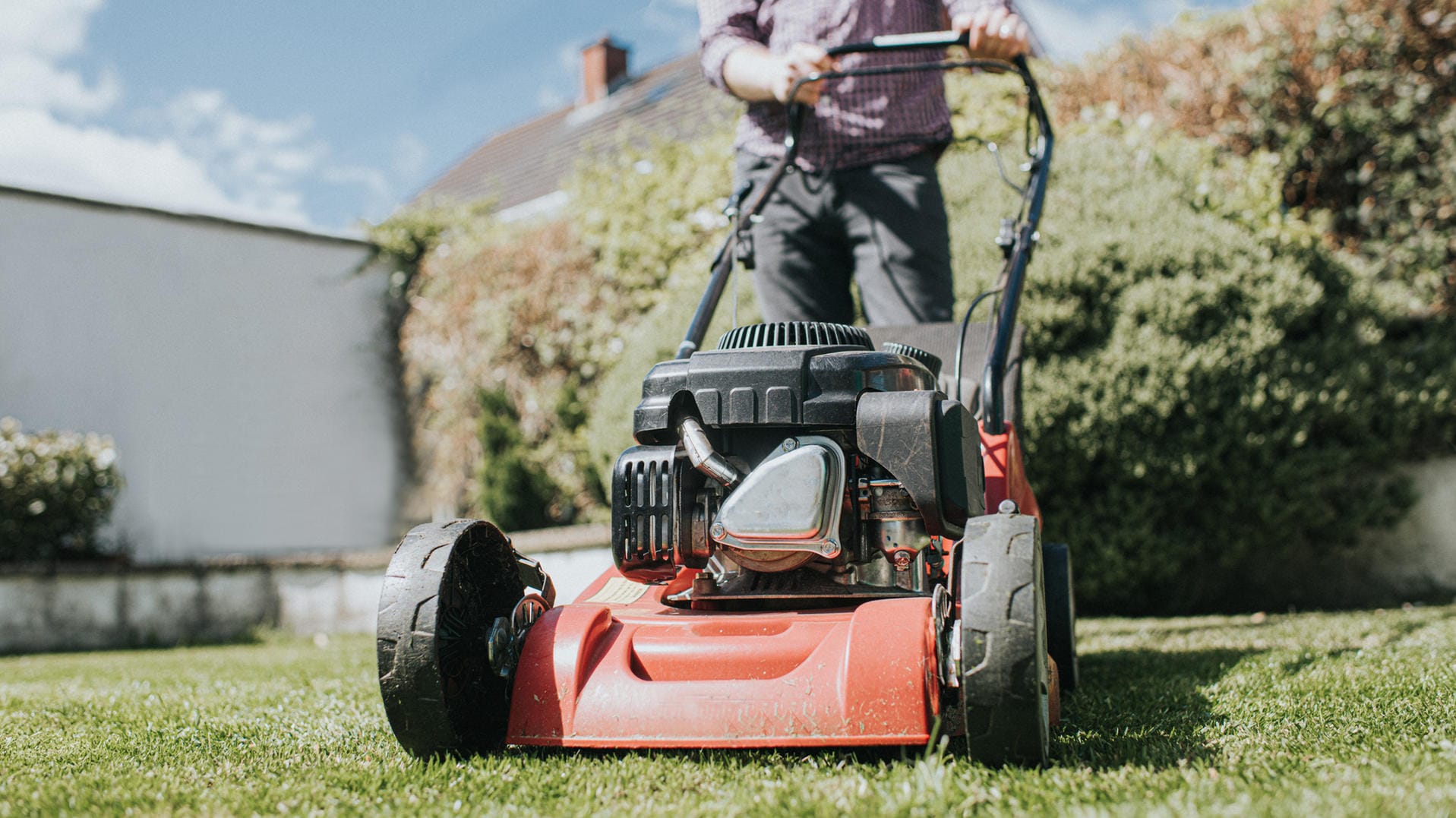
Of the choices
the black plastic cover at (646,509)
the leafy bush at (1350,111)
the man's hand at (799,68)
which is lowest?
the black plastic cover at (646,509)

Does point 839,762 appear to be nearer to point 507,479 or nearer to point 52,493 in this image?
point 507,479

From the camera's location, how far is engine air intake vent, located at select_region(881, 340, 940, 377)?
2244mm

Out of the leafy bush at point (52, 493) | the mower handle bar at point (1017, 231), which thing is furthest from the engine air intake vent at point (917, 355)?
the leafy bush at point (52, 493)

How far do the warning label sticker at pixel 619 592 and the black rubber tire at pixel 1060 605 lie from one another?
0.83 meters

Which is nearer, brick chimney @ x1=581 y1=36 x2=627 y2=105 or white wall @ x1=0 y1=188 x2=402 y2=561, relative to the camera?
white wall @ x1=0 y1=188 x2=402 y2=561

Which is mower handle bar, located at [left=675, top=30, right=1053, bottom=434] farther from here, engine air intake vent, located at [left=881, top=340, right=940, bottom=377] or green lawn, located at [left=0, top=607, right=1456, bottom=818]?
green lawn, located at [left=0, top=607, right=1456, bottom=818]

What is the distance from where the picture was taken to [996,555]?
1.76 metres

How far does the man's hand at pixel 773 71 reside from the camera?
2.80 m

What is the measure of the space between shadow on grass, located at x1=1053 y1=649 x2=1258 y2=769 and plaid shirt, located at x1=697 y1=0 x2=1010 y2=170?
1419 millimetres

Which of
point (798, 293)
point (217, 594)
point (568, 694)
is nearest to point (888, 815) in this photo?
point (568, 694)

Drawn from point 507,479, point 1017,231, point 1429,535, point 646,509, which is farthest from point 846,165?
point 507,479

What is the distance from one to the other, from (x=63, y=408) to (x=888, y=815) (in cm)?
754

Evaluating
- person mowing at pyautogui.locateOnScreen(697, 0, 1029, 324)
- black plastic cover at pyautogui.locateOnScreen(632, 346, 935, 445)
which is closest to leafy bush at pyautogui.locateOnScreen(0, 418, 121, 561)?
person mowing at pyautogui.locateOnScreen(697, 0, 1029, 324)

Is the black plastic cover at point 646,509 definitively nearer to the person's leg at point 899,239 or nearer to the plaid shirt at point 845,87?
the person's leg at point 899,239
